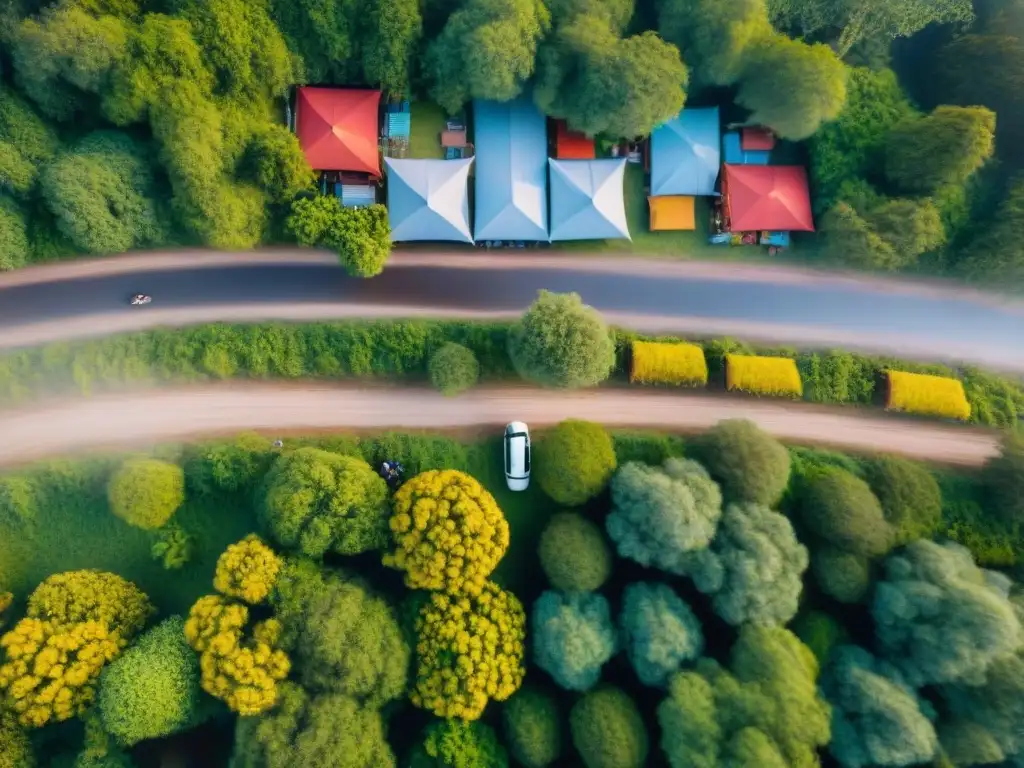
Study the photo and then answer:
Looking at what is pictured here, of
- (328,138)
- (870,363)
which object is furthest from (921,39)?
(328,138)

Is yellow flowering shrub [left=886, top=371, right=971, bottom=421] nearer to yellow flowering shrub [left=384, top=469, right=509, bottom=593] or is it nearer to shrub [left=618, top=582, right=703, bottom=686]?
shrub [left=618, top=582, right=703, bottom=686]

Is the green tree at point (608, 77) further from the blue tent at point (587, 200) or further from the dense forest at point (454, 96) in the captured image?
the blue tent at point (587, 200)

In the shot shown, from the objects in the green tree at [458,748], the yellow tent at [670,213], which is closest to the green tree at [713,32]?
the yellow tent at [670,213]

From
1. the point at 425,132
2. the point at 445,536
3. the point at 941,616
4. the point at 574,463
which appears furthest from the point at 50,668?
the point at 941,616

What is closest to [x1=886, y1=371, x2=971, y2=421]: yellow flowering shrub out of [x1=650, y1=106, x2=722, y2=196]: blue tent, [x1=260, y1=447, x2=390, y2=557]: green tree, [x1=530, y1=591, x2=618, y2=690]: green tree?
[x1=650, y1=106, x2=722, y2=196]: blue tent

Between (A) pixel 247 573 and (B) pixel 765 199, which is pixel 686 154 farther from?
(A) pixel 247 573

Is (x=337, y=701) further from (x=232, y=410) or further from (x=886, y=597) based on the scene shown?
(x=886, y=597)

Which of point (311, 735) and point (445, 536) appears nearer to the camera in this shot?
point (311, 735)
